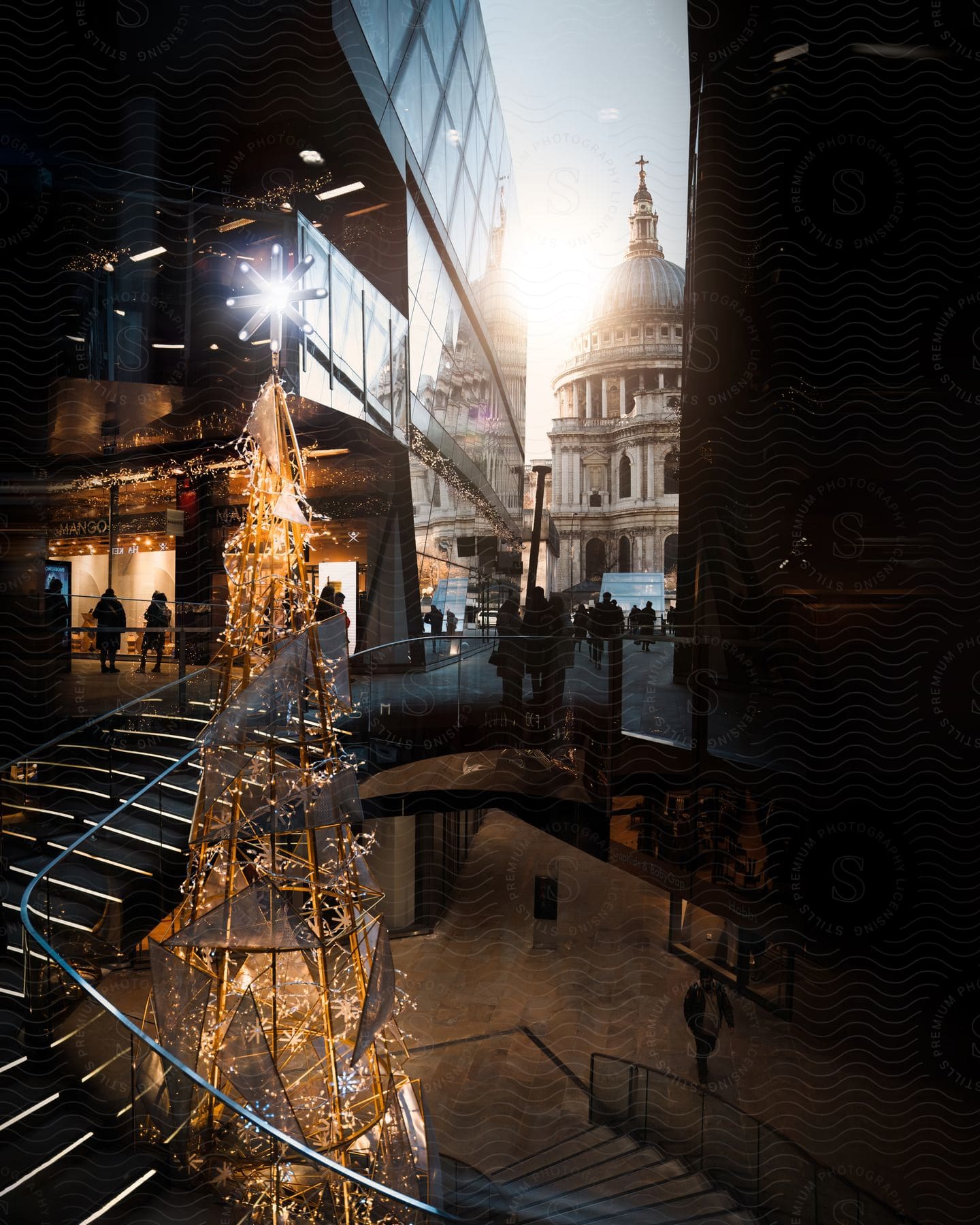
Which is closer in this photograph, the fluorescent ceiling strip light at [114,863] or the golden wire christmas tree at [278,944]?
the golden wire christmas tree at [278,944]

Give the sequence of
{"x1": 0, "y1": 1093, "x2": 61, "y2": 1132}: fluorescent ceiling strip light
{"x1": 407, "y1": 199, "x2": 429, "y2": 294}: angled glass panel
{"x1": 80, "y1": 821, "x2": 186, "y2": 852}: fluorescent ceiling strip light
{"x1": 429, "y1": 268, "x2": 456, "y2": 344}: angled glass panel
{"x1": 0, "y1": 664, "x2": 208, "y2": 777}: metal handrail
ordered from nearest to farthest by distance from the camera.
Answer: {"x1": 0, "y1": 1093, "x2": 61, "y2": 1132}: fluorescent ceiling strip light, {"x1": 80, "y1": 821, "x2": 186, "y2": 852}: fluorescent ceiling strip light, {"x1": 0, "y1": 664, "x2": 208, "y2": 777}: metal handrail, {"x1": 407, "y1": 199, "x2": 429, "y2": 294}: angled glass panel, {"x1": 429, "y1": 268, "x2": 456, "y2": 344}: angled glass panel

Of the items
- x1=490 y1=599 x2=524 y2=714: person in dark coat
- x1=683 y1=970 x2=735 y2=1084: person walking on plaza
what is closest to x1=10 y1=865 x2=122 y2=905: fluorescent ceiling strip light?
x1=490 y1=599 x2=524 y2=714: person in dark coat

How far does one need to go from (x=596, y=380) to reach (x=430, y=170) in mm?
1484

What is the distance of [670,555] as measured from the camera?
2.88 meters

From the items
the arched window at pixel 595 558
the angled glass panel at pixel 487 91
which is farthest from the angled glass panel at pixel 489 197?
the arched window at pixel 595 558

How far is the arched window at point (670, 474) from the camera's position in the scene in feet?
9.59

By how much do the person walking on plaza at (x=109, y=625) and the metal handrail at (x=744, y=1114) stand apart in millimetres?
2800

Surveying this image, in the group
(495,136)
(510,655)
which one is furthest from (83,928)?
(495,136)

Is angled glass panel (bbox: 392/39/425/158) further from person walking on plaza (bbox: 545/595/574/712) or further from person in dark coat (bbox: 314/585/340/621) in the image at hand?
person walking on plaza (bbox: 545/595/574/712)

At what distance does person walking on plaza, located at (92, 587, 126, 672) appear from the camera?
8.78ft

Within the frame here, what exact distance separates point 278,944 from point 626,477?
229cm

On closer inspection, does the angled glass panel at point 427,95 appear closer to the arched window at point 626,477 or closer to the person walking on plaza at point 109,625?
the arched window at point 626,477

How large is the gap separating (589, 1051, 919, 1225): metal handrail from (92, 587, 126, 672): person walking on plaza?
9.19ft

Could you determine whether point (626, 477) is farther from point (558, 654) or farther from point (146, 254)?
point (146, 254)
